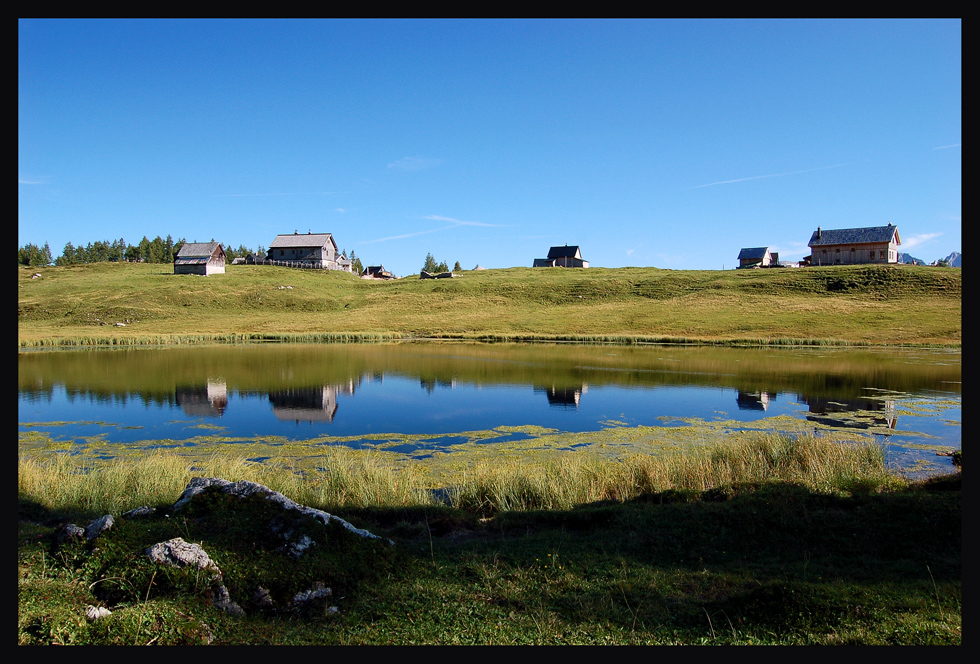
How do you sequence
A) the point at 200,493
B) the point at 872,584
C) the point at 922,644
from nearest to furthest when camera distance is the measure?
the point at 922,644 → the point at 872,584 → the point at 200,493

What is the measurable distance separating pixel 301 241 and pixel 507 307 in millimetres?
60454

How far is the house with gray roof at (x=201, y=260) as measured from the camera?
102625 mm

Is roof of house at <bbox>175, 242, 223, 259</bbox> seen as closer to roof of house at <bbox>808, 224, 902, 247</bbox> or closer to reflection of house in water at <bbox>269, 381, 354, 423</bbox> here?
reflection of house in water at <bbox>269, 381, 354, 423</bbox>

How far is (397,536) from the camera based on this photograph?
957 cm

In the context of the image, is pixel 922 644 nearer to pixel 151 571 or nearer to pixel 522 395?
pixel 151 571

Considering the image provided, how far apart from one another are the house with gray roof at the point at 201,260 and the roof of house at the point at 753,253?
377ft

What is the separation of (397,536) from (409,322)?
67459mm

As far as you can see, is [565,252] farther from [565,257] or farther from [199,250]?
[199,250]

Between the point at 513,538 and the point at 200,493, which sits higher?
the point at 200,493

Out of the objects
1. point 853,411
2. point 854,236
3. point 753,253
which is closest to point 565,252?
point 753,253

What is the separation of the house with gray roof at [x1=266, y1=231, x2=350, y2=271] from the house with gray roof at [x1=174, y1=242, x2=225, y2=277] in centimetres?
1600

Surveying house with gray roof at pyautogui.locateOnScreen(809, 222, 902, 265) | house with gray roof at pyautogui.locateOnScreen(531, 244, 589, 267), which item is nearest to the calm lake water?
house with gray roof at pyautogui.locateOnScreen(809, 222, 902, 265)

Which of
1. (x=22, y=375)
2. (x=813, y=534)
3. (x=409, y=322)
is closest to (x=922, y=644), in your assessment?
(x=813, y=534)

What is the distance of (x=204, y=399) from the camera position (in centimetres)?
2733
